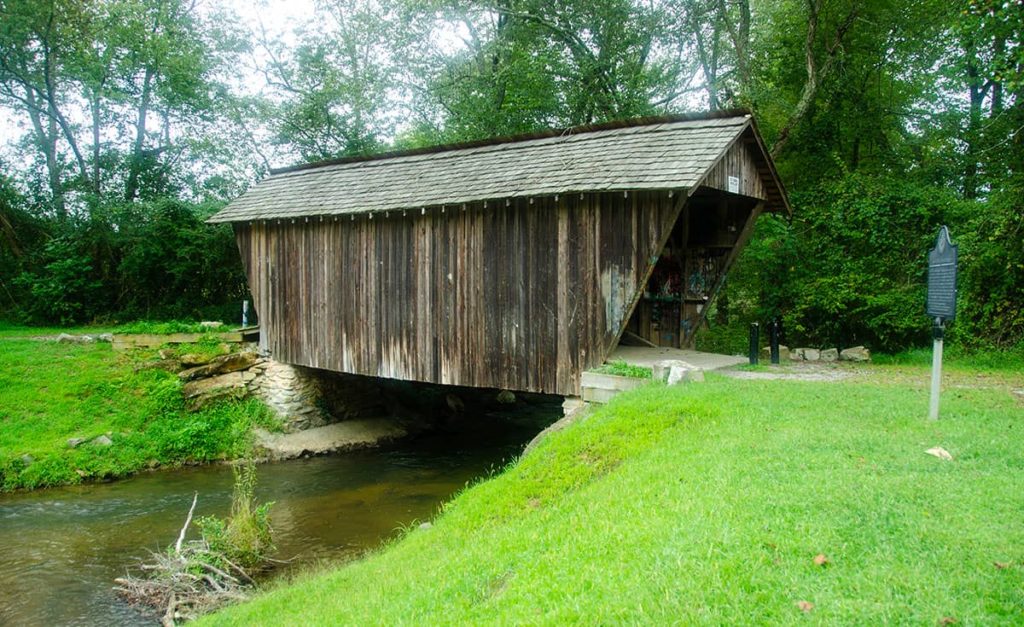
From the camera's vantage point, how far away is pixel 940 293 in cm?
607

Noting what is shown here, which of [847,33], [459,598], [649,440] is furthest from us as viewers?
[847,33]

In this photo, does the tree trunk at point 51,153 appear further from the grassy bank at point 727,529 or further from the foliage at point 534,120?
the grassy bank at point 727,529

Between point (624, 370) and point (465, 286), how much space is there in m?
3.10

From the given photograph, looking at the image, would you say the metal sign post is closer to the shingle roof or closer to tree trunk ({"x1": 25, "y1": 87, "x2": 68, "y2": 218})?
the shingle roof

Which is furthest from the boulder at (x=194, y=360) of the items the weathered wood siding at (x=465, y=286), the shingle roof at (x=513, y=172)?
the shingle roof at (x=513, y=172)

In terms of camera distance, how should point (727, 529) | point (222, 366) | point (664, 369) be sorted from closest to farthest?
point (727, 529), point (664, 369), point (222, 366)

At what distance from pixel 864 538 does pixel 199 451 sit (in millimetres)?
11787

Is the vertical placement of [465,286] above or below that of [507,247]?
below

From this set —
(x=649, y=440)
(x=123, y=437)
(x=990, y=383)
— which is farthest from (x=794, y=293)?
(x=123, y=437)

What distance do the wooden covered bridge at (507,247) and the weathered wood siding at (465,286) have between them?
0.02 metres

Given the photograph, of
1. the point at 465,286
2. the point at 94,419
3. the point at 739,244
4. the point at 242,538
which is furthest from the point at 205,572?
the point at 739,244

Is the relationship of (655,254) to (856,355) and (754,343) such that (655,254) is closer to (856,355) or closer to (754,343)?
(754,343)

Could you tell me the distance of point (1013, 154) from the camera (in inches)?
496

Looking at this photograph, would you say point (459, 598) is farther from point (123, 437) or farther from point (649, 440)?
point (123, 437)
